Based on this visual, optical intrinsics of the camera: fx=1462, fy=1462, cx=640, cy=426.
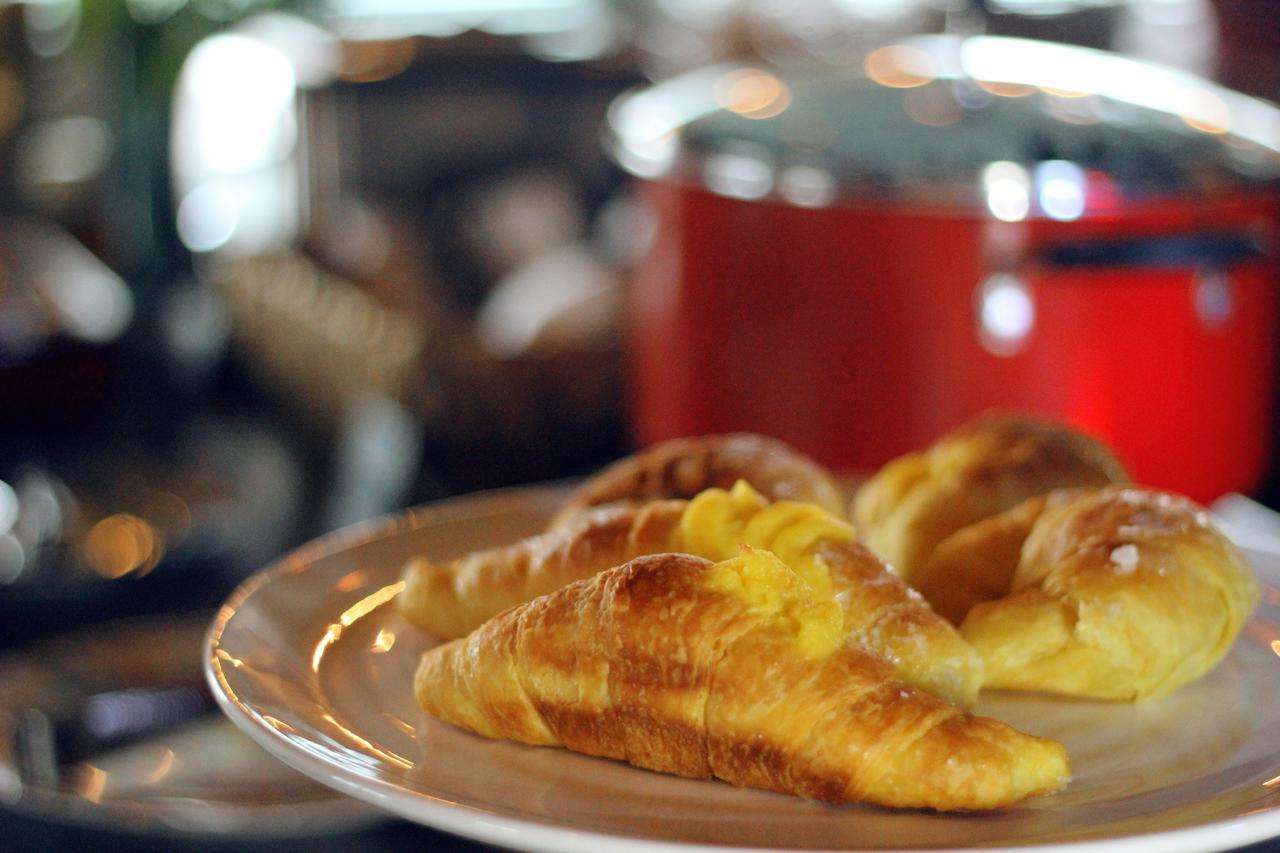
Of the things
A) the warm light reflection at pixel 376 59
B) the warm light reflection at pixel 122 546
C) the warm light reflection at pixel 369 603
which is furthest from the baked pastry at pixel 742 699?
the warm light reflection at pixel 376 59

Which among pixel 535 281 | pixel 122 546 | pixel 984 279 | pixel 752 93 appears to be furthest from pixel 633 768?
pixel 535 281

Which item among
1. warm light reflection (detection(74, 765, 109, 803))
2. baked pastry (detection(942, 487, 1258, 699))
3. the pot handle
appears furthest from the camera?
the pot handle

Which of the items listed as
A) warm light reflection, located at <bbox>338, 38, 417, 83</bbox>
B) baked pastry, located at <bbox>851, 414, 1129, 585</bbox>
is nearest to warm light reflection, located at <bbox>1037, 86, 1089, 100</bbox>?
baked pastry, located at <bbox>851, 414, 1129, 585</bbox>

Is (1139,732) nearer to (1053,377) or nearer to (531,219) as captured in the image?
(1053,377)

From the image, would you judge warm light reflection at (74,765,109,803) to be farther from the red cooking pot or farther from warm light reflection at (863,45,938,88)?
warm light reflection at (863,45,938,88)

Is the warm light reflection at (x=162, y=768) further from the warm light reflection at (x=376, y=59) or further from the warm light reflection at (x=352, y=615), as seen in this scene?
the warm light reflection at (x=376, y=59)

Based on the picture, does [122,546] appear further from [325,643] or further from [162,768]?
[325,643]

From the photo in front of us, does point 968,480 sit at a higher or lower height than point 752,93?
lower
